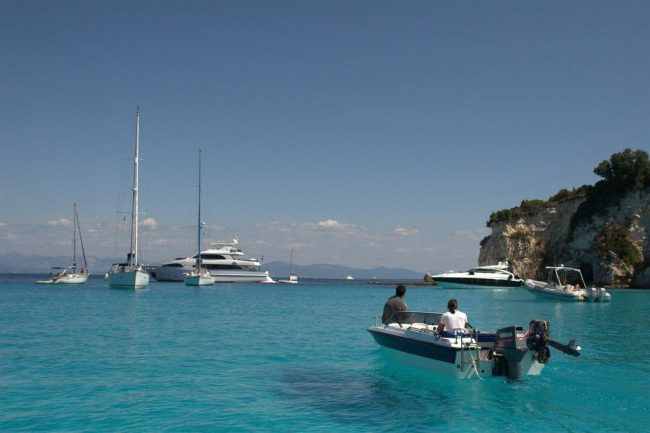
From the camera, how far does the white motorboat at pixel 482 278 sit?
8916 centimetres

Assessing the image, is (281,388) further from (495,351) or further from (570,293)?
(570,293)

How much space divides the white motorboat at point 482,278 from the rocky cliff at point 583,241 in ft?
16.3

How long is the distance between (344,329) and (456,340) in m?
15.7

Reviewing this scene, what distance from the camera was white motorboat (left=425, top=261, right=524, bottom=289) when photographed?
89.2 m

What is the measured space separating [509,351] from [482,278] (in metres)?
78.8

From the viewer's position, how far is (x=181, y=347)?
→ 2277 cm

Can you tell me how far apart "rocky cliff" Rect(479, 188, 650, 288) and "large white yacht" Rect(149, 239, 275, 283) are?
4395 centimetres

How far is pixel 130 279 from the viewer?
67.1 m

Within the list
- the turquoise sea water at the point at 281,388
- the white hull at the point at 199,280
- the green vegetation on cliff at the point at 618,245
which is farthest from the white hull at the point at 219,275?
the turquoise sea water at the point at 281,388

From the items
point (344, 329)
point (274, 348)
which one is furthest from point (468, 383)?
point (344, 329)

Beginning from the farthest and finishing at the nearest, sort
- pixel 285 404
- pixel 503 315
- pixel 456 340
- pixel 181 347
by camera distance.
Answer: pixel 503 315 < pixel 181 347 < pixel 456 340 < pixel 285 404

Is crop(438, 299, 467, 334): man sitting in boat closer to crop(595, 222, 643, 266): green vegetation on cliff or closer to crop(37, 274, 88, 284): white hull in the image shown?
crop(595, 222, 643, 266): green vegetation on cliff

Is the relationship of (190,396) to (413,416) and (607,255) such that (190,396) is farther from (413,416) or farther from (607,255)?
(607,255)

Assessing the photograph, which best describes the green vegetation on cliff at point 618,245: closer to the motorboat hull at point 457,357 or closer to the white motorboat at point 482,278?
the white motorboat at point 482,278
